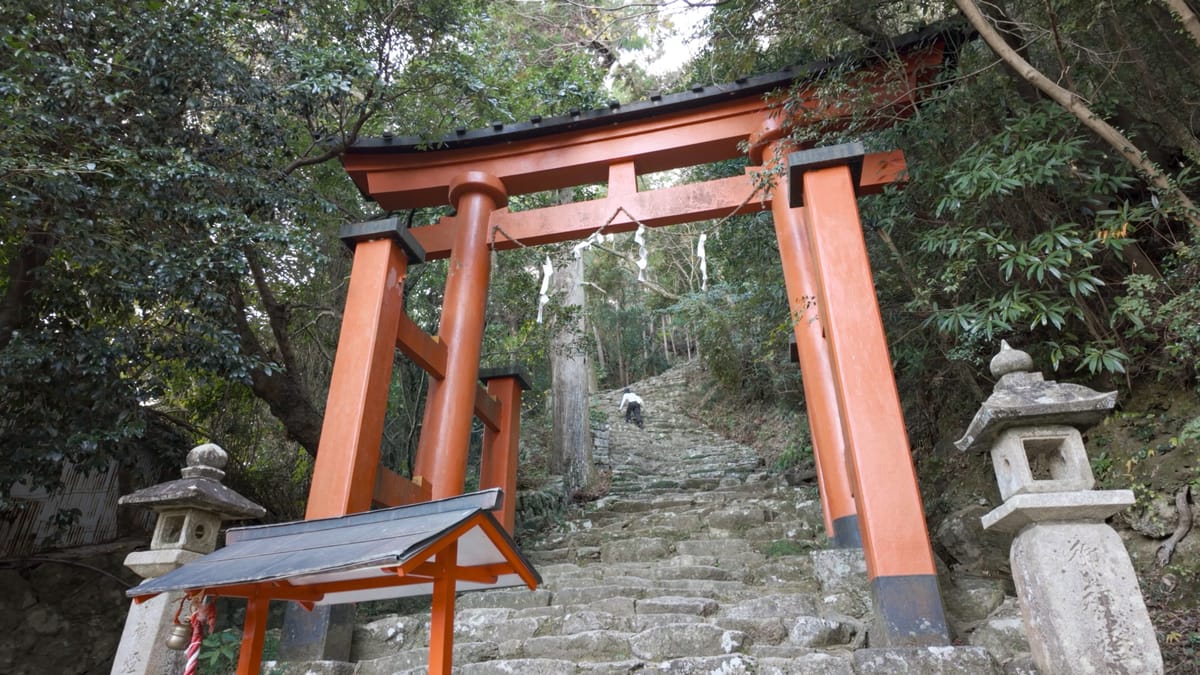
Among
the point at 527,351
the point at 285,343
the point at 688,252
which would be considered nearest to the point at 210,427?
the point at 285,343

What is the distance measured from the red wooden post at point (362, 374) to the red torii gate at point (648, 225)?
0.01 m

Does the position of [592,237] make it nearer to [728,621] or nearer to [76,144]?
[728,621]

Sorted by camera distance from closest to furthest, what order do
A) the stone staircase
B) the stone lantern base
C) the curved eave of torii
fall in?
the stone lantern base < the stone staircase < the curved eave of torii

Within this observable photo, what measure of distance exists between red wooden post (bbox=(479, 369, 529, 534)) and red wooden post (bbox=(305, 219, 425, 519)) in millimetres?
2121

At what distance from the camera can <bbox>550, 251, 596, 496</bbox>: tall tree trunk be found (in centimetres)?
910

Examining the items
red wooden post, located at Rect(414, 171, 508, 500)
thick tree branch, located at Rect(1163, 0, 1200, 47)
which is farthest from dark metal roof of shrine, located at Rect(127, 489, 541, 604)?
thick tree branch, located at Rect(1163, 0, 1200, 47)

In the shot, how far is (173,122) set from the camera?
4.89 m

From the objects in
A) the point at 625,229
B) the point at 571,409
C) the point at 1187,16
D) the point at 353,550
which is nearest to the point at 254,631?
the point at 353,550

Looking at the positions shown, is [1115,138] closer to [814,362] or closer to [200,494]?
[814,362]

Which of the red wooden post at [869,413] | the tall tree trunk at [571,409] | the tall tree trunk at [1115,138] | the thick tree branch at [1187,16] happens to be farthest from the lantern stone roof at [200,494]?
the thick tree branch at [1187,16]

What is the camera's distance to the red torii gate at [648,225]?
3799mm

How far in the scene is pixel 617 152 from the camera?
20.0ft

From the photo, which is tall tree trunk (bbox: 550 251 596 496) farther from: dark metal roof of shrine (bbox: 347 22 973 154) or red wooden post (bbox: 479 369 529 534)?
dark metal roof of shrine (bbox: 347 22 973 154)

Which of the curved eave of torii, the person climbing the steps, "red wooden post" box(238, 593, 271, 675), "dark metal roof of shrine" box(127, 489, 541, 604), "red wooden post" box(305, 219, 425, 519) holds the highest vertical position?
the person climbing the steps
